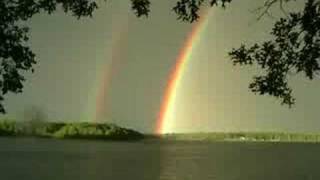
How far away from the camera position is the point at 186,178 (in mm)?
69562

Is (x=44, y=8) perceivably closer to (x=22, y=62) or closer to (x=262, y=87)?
(x=22, y=62)

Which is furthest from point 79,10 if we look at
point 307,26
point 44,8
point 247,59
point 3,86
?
point 307,26

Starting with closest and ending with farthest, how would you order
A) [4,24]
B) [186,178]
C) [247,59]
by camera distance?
[4,24]
[247,59]
[186,178]

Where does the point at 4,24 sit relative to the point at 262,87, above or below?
above

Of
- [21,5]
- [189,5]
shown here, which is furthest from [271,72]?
[21,5]

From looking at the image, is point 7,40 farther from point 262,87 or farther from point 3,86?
point 262,87

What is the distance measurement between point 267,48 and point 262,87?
65 centimetres

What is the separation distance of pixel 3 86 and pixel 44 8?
1438mm

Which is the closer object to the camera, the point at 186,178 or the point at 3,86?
the point at 3,86

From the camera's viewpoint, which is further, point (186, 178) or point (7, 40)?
point (186, 178)

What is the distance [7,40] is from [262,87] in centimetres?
418

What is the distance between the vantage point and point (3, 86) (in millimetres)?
12711

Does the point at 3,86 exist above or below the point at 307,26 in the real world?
below

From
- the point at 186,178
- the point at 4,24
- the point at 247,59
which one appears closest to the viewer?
the point at 4,24
